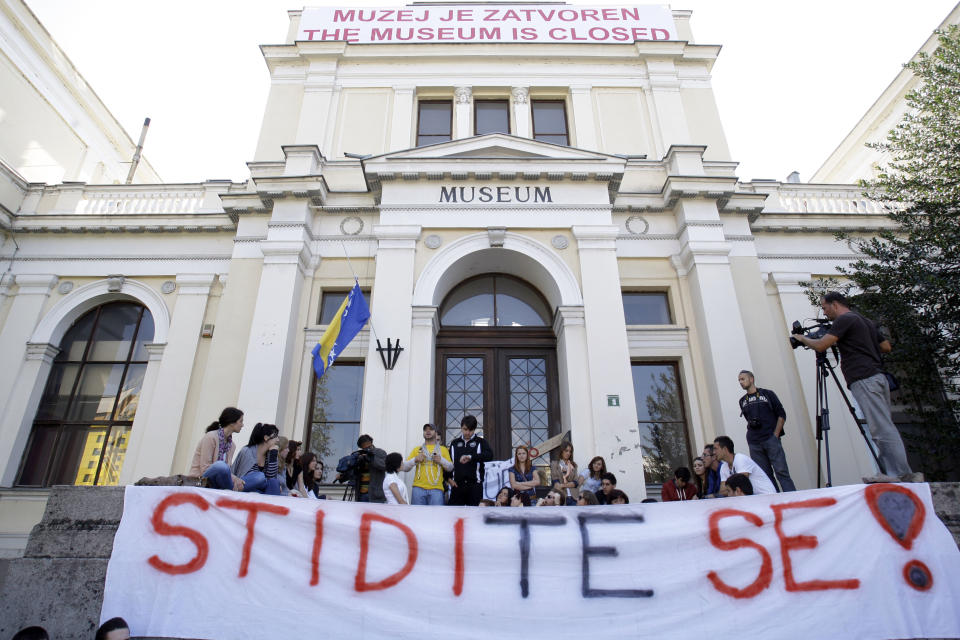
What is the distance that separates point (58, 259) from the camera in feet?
43.7

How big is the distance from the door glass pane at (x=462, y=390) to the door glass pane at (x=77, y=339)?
8768 mm

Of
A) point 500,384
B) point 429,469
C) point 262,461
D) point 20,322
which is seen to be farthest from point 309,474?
point 20,322

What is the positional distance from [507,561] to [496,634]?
544mm

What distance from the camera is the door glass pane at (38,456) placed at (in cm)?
1174

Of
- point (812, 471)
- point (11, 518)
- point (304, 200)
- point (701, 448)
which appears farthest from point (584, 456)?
point (11, 518)

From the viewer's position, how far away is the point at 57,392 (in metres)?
12.6

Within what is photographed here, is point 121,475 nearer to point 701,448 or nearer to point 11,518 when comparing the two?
point 11,518

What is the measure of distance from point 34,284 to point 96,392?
3080mm

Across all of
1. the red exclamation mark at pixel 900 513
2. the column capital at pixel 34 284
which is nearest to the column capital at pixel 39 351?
the column capital at pixel 34 284

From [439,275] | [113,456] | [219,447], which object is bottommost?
[219,447]

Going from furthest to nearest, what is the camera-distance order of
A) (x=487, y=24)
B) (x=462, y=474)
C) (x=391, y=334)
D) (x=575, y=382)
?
(x=487, y=24)
(x=391, y=334)
(x=575, y=382)
(x=462, y=474)

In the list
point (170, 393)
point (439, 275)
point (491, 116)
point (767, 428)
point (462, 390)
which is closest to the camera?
point (767, 428)

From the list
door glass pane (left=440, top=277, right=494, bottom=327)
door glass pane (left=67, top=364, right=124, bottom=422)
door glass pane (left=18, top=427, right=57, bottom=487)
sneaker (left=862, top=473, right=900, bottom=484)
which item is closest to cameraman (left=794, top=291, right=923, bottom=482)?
sneaker (left=862, top=473, right=900, bottom=484)

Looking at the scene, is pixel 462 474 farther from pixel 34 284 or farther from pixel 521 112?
pixel 34 284
